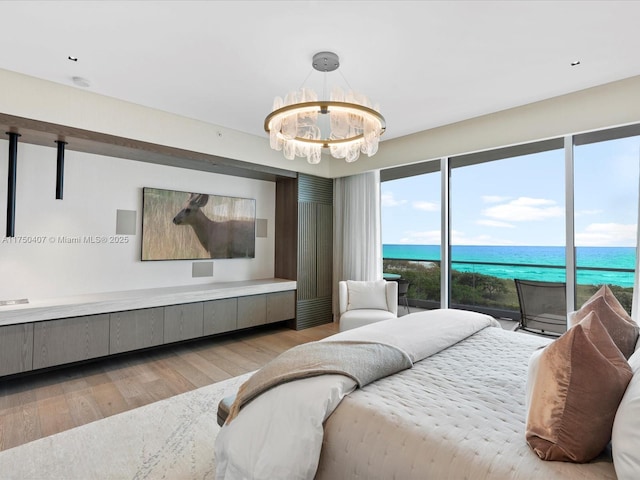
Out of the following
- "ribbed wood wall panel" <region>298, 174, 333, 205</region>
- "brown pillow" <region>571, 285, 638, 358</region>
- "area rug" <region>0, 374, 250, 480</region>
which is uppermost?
"ribbed wood wall panel" <region>298, 174, 333, 205</region>

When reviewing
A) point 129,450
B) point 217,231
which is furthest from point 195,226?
point 129,450

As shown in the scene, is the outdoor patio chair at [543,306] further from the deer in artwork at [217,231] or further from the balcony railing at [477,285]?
the deer in artwork at [217,231]

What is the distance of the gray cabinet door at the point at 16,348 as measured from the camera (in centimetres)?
283

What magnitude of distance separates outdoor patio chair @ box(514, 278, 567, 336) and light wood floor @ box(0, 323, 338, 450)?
2.75 metres

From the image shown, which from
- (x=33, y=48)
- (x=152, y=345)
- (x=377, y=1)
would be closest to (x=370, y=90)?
(x=377, y=1)

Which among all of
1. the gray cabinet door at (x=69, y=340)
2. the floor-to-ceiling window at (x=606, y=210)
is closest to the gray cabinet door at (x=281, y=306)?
the gray cabinet door at (x=69, y=340)

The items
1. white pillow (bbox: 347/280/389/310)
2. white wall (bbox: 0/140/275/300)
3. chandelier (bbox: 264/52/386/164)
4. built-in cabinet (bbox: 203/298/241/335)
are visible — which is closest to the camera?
chandelier (bbox: 264/52/386/164)

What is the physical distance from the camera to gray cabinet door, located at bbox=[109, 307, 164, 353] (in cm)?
340

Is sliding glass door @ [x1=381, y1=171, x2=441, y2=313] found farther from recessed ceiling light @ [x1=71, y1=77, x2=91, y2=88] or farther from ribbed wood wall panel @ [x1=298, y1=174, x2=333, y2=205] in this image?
recessed ceiling light @ [x1=71, y1=77, x2=91, y2=88]

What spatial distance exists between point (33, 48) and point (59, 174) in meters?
1.16

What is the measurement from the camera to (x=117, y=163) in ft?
12.8

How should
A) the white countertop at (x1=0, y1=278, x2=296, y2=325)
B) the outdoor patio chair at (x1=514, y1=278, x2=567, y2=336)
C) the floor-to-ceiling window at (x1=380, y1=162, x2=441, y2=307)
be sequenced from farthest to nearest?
1. the floor-to-ceiling window at (x1=380, y1=162, x2=441, y2=307)
2. the outdoor patio chair at (x1=514, y1=278, x2=567, y2=336)
3. the white countertop at (x1=0, y1=278, x2=296, y2=325)

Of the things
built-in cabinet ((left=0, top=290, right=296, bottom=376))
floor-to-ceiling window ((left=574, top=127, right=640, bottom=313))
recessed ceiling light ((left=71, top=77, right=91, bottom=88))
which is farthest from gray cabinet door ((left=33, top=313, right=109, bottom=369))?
floor-to-ceiling window ((left=574, top=127, right=640, bottom=313))

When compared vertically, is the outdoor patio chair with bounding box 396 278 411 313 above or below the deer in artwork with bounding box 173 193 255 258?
below
